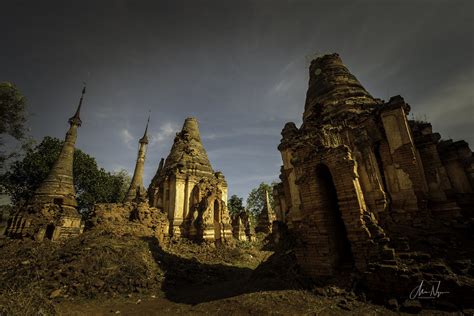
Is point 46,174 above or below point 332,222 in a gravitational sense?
above

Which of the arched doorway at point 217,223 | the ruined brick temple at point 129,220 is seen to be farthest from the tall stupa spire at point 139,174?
the arched doorway at point 217,223

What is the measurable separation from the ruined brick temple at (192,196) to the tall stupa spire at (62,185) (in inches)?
239

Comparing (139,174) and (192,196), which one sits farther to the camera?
(139,174)

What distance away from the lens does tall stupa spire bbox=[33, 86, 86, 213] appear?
17625mm

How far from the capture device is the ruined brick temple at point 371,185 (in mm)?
7062

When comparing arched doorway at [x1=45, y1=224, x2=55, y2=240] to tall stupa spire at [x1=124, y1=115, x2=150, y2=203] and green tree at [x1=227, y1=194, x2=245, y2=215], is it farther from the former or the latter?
green tree at [x1=227, y1=194, x2=245, y2=215]

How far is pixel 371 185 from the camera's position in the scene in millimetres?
8602

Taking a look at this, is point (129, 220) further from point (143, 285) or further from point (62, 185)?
point (62, 185)

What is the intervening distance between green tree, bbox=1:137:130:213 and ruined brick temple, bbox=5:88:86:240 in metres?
6.34

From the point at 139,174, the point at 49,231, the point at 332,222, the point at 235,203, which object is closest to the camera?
the point at 332,222

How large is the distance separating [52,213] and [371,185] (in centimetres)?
1960

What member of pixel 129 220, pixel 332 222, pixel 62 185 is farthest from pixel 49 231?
pixel 332 222

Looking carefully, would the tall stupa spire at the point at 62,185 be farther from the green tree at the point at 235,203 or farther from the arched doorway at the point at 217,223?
the green tree at the point at 235,203

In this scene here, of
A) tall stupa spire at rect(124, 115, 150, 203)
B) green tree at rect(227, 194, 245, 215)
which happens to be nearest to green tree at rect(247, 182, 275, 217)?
green tree at rect(227, 194, 245, 215)
